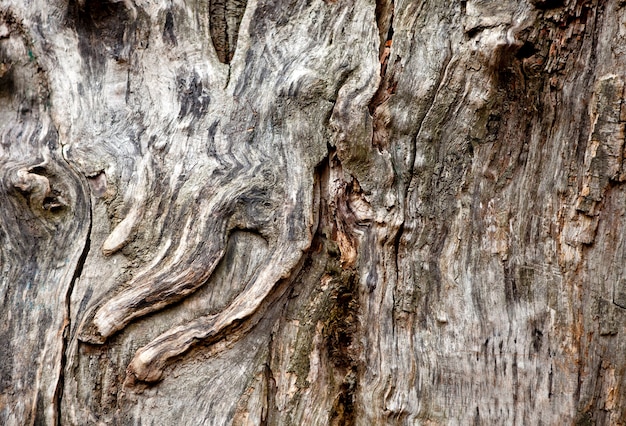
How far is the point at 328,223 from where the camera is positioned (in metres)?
1.95

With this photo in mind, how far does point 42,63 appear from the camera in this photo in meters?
2.06

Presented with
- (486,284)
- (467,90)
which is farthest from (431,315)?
(467,90)

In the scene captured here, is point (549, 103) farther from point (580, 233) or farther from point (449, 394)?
point (449, 394)

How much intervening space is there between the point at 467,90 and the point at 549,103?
286 mm

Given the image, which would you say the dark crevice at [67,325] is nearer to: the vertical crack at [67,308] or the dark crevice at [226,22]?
the vertical crack at [67,308]

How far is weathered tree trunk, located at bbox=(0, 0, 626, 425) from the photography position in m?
1.74

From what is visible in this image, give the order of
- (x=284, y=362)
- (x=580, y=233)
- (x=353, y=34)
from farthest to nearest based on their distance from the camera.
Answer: (x=353, y=34) → (x=284, y=362) → (x=580, y=233)

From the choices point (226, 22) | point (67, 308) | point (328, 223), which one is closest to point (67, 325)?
point (67, 308)

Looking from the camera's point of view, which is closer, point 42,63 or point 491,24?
point 491,24

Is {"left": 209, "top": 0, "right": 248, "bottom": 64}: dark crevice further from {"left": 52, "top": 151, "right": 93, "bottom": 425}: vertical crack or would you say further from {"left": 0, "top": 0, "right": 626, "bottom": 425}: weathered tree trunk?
{"left": 52, "top": 151, "right": 93, "bottom": 425}: vertical crack

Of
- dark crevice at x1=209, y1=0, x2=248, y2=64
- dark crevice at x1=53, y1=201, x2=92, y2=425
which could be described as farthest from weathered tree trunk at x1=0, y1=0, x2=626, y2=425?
dark crevice at x1=209, y1=0, x2=248, y2=64

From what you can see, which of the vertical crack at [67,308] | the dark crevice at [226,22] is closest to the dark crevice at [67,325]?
the vertical crack at [67,308]

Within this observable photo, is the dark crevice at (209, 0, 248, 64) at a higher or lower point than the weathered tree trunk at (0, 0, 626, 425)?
higher

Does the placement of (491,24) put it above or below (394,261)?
above
